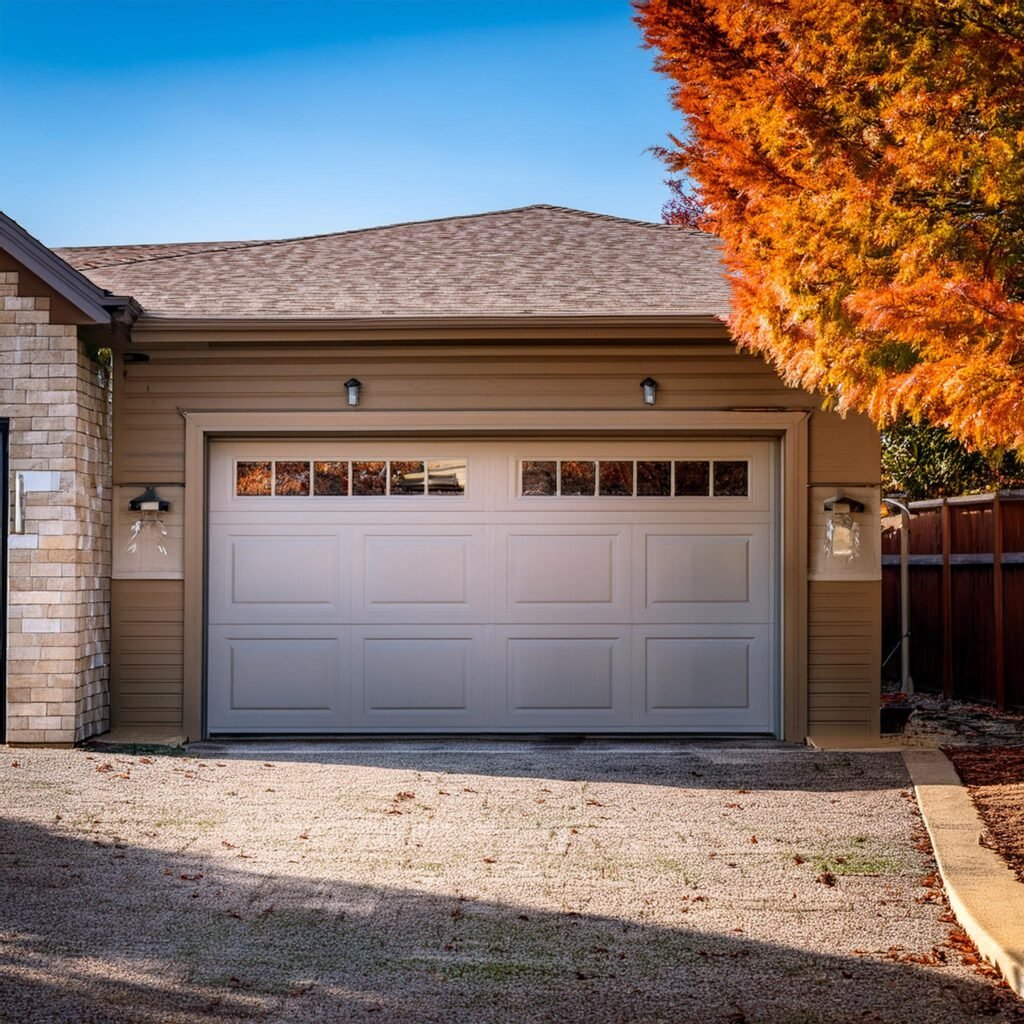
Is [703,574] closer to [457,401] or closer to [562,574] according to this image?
[562,574]

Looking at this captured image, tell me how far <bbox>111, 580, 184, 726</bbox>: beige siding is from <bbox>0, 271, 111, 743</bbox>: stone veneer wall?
0.48 meters

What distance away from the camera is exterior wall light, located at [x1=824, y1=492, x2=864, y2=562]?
966 centimetres

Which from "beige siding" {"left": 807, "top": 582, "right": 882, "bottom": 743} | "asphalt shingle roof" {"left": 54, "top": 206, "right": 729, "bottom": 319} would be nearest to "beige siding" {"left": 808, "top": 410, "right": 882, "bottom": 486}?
"beige siding" {"left": 807, "top": 582, "right": 882, "bottom": 743}

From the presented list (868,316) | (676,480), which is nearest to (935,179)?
(868,316)

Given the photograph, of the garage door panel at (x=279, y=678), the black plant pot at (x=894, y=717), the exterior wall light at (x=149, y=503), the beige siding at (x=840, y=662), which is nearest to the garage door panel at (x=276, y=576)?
the garage door panel at (x=279, y=678)

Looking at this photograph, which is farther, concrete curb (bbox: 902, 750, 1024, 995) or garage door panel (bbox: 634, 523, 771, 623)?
garage door panel (bbox: 634, 523, 771, 623)

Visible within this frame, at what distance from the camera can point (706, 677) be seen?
983 centimetres

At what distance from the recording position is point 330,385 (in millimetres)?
9750

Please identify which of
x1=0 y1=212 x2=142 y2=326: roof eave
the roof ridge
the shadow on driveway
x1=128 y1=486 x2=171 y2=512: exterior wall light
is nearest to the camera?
the shadow on driveway

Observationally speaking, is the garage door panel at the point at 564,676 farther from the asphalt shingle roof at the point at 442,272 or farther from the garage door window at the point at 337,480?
the asphalt shingle roof at the point at 442,272

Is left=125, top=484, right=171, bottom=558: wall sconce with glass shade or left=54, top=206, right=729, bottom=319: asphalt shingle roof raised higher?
left=54, top=206, right=729, bottom=319: asphalt shingle roof

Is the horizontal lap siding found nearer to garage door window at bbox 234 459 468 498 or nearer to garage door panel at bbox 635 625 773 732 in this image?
garage door panel at bbox 635 625 773 732

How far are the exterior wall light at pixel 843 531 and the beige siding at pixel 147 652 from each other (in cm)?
473

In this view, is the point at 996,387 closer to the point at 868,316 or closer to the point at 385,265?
the point at 868,316
